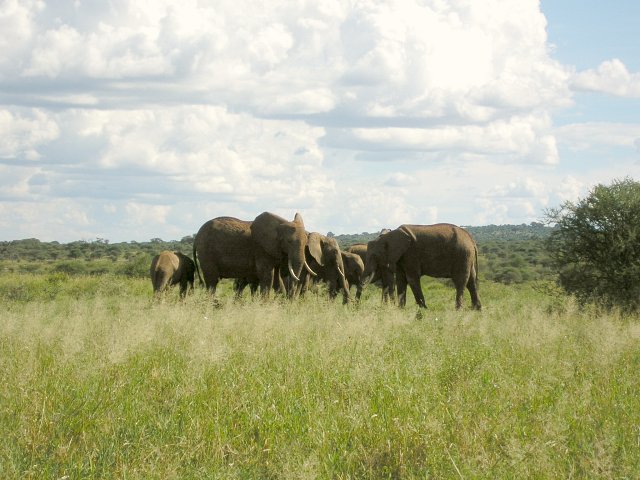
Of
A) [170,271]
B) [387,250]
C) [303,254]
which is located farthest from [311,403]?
[170,271]

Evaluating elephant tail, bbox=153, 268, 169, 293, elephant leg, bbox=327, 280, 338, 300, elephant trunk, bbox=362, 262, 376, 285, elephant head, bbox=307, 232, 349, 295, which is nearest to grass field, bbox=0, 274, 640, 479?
elephant trunk, bbox=362, 262, 376, 285

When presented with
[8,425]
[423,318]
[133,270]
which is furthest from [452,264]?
[133,270]

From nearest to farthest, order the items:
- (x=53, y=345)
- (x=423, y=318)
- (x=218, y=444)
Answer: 1. (x=218, y=444)
2. (x=53, y=345)
3. (x=423, y=318)

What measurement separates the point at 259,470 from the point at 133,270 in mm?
29490

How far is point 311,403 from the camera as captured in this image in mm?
7598

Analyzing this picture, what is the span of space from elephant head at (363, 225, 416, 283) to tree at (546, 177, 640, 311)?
130 inches

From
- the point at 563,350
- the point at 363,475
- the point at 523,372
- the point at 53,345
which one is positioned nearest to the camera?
the point at 363,475

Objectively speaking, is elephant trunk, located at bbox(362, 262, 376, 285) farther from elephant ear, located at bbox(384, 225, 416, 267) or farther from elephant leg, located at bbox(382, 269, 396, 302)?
elephant ear, located at bbox(384, 225, 416, 267)

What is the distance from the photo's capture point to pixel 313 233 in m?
20.3

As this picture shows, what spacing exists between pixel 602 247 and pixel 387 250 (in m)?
4.71

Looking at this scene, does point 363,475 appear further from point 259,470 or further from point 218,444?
point 218,444

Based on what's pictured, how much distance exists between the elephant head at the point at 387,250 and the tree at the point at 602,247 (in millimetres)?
3295

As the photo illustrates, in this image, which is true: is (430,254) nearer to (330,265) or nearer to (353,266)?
(330,265)

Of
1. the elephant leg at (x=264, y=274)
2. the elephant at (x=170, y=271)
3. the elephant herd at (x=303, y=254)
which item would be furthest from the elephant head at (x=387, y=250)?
the elephant at (x=170, y=271)
